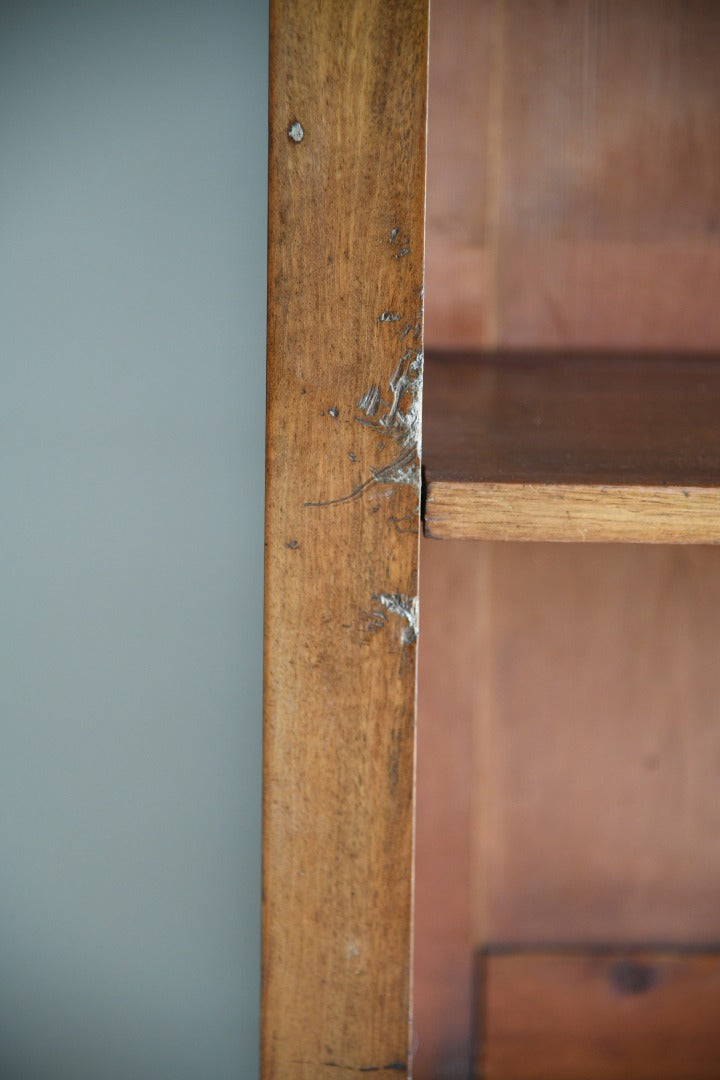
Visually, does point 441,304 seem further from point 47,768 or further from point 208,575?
point 47,768

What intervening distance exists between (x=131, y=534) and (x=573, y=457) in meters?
0.25

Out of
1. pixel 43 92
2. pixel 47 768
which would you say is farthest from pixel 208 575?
Answer: pixel 43 92

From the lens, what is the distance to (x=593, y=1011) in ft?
1.50

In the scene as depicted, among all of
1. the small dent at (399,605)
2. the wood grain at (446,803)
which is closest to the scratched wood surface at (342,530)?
the small dent at (399,605)

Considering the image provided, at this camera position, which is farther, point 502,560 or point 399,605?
point 502,560

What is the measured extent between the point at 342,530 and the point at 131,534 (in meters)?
0.24

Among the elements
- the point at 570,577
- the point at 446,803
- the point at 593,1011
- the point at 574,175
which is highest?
the point at 574,175

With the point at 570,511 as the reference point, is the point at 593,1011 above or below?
below

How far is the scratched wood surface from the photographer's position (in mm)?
188

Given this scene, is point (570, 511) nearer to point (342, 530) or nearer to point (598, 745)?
point (342, 530)

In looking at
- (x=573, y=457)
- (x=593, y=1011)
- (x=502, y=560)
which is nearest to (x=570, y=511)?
(x=573, y=457)

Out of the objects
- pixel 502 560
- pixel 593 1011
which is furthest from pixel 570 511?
pixel 593 1011

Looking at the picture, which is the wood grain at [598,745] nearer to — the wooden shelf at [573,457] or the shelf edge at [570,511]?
the wooden shelf at [573,457]

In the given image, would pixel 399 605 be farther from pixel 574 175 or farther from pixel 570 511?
pixel 574 175
